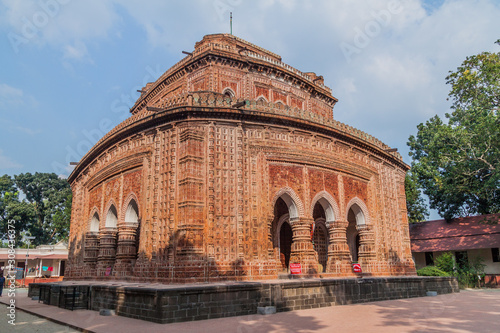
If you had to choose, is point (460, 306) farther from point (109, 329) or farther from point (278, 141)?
point (109, 329)

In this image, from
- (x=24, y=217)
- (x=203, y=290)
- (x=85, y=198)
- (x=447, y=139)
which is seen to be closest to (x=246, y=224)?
(x=203, y=290)

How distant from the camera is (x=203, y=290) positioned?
8797mm

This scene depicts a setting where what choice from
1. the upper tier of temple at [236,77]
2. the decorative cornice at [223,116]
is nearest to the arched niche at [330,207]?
the decorative cornice at [223,116]

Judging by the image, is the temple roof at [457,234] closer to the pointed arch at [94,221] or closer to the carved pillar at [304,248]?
the carved pillar at [304,248]

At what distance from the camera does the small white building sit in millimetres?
31781

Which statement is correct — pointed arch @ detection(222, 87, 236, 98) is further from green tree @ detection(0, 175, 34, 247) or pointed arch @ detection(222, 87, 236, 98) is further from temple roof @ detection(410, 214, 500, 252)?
green tree @ detection(0, 175, 34, 247)

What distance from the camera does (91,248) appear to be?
60.6 feet

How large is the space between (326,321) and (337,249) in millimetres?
8330

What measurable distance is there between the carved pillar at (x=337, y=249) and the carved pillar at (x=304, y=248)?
158 cm

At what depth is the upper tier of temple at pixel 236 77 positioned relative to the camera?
60.6ft

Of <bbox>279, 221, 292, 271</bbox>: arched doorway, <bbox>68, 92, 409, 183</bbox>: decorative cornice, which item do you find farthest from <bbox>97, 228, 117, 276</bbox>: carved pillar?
<bbox>279, 221, 292, 271</bbox>: arched doorway

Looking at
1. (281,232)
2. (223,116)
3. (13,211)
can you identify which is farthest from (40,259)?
(223,116)

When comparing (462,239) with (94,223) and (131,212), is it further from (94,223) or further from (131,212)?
(94,223)

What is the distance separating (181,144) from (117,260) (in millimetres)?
5550
